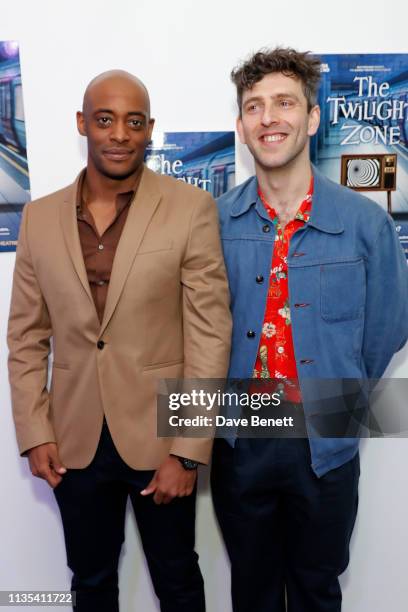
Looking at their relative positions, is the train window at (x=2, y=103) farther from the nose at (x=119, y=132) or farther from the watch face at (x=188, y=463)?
the watch face at (x=188, y=463)

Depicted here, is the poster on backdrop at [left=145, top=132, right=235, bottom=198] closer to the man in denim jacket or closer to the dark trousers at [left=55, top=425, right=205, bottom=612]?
the man in denim jacket

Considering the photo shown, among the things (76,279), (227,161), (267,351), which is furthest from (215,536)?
(227,161)

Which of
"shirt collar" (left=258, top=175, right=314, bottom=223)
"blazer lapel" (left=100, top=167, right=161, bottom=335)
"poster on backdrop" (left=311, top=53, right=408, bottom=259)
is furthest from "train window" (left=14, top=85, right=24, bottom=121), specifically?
"poster on backdrop" (left=311, top=53, right=408, bottom=259)

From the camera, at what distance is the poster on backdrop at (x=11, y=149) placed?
6.31 feet

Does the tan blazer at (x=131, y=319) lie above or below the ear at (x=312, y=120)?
below

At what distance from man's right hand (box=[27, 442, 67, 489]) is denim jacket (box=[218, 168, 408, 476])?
56 cm

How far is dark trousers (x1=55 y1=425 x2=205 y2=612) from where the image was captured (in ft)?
5.44

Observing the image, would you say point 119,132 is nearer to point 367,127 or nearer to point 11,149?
point 11,149

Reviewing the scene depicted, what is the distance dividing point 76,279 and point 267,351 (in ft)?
1.87

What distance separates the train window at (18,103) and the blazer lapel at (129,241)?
0.65m

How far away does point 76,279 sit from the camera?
1560mm

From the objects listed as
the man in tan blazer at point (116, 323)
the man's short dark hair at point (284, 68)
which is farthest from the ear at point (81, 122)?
the man's short dark hair at point (284, 68)

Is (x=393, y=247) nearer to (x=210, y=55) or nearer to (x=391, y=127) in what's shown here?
(x=391, y=127)

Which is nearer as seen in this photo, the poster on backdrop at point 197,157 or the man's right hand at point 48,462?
the man's right hand at point 48,462
